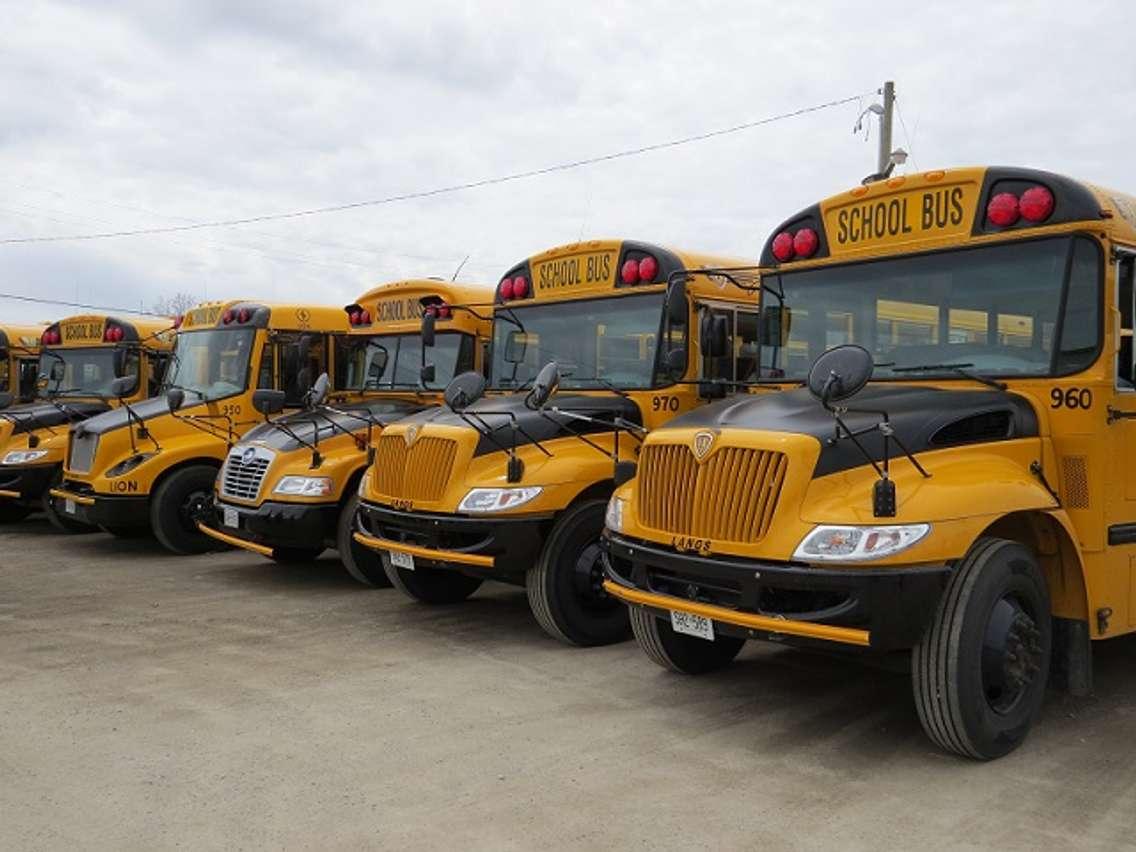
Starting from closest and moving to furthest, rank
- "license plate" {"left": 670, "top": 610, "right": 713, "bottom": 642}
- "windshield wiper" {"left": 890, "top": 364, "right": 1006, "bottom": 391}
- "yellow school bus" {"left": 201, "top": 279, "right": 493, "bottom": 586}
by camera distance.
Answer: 1. "license plate" {"left": 670, "top": 610, "right": 713, "bottom": 642}
2. "windshield wiper" {"left": 890, "top": 364, "right": 1006, "bottom": 391}
3. "yellow school bus" {"left": 201, "top": 279, "right": 493, "bottom": 586}

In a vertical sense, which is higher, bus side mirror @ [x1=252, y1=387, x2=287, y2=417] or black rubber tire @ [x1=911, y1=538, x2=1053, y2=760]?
bus side mirror @ [x1=252, y1=387, x2=287, y2=417]

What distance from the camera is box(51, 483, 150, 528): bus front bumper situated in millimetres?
8820

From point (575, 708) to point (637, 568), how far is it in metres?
0.79

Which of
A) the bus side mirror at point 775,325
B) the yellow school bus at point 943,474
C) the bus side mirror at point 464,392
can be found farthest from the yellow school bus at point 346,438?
the yellow school bus at point 943,474

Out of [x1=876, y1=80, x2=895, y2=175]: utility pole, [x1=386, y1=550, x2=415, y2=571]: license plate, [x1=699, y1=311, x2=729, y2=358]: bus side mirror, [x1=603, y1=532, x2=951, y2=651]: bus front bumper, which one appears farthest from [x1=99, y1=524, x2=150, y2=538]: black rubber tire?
[x1=876, y1=80, x2=895, y2=175]: utility pole

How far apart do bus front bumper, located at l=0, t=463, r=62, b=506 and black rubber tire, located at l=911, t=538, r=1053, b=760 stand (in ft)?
30.7

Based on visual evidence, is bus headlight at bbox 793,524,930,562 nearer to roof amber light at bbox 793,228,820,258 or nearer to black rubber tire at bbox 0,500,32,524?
roof amber light at bbox 793,228,820,258

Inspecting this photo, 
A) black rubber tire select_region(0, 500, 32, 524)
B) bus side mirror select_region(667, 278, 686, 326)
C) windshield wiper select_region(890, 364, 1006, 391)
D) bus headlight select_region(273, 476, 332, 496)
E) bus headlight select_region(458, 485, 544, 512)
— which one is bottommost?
black rubber tire select_region(0, 500, 32, 524)

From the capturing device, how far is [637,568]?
450 cm

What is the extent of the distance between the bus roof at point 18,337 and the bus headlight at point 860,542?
12210 millimetres

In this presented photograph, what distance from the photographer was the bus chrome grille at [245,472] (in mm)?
7539

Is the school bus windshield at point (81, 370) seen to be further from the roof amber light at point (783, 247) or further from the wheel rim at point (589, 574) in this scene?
the roof amber light at point (783, 247)

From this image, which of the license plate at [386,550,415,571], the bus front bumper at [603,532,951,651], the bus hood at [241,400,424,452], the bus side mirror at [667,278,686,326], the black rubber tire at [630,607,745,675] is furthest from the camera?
the bus hood at [241,400,424,452]

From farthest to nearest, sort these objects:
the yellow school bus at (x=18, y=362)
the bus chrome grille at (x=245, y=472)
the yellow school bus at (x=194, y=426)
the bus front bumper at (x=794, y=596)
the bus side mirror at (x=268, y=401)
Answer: the yellow school bus at (x=18, y=362) → the yellow school bus at (x=194, y=426) → the bus side mirror at (x=268, y=401) → the bus chrome grille at (x=245, y=472) → the bus front bumper at (x=794, y=596)
